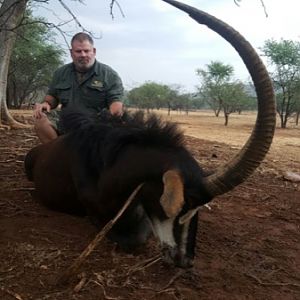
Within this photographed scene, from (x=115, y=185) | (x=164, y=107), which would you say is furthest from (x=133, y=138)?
(x=164, y=107)

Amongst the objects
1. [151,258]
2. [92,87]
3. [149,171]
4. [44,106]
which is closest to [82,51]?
[92,87]

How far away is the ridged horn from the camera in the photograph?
260cm

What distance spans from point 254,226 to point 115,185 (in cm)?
155

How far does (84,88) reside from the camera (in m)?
5.34

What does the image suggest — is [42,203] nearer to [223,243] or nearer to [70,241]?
[70,241]

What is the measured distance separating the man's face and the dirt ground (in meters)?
1.56

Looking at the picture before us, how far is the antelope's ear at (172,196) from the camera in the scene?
273cm

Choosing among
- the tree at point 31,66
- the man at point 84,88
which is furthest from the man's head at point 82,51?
the tree at point 31,66

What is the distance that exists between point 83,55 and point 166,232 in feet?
9.38

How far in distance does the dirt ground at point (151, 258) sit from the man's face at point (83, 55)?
1.56 meters

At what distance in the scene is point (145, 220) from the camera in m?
3.38

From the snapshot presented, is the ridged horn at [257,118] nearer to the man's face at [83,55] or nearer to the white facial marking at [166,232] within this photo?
the white facial marking at [166,232]

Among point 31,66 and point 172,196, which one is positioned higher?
point 31,66

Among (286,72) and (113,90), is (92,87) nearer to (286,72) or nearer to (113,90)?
(113,90)
